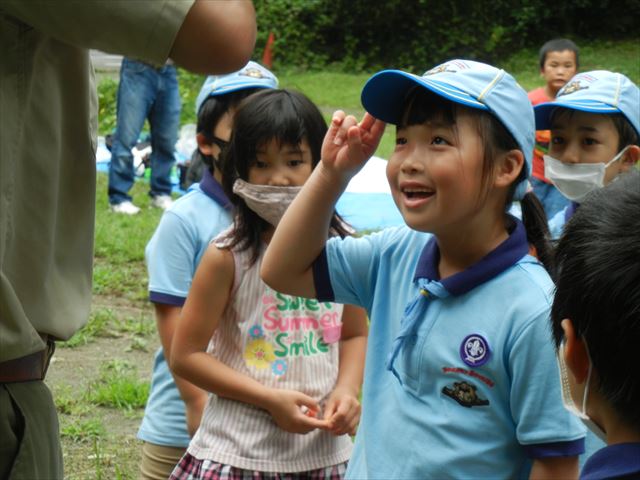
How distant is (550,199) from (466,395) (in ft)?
10.8

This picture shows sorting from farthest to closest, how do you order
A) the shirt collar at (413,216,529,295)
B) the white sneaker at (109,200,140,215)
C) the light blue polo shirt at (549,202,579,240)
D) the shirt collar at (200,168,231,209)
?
the white sneaker at (109,200,140,215)
the light blue polo shirt at (549,202,579,240)
the shirt collar at (200,168,231,209)
the shirt collar at (413,216,529,295)

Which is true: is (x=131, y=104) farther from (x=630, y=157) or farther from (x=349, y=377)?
(x=349, y=377)

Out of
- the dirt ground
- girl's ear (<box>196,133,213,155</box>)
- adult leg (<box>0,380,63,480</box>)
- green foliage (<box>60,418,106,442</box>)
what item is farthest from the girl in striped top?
green foliage (<box>60,418,106,442</box>)

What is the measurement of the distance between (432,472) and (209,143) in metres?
1.74

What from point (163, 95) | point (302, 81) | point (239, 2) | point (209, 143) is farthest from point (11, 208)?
point (302, 81)

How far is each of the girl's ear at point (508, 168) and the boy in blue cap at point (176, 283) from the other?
117cm

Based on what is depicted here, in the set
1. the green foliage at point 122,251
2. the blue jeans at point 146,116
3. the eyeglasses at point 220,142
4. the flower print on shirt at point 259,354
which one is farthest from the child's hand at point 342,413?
the blue jeans at point 146,116

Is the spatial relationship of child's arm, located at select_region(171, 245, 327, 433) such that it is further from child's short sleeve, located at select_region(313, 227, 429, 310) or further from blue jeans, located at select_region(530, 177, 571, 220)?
blue jeans, located at select_region(530, 177, 571, 220)

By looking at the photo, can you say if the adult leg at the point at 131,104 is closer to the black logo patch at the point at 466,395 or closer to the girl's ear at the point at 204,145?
the girl's ear at the point at 204,145

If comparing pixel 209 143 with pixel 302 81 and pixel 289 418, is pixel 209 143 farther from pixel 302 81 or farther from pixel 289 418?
pixel 302 81

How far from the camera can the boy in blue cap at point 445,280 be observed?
91.0 inches

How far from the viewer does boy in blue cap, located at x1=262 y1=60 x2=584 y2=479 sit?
231cm

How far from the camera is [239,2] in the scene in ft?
6.00

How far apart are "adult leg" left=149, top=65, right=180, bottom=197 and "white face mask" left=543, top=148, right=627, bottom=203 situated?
624 cm
